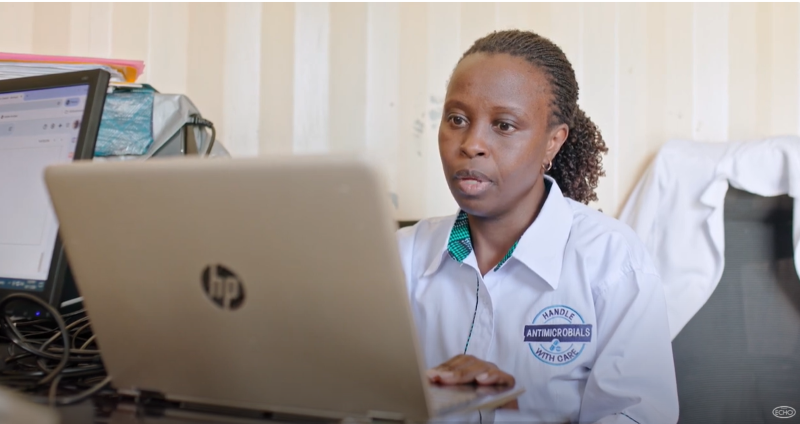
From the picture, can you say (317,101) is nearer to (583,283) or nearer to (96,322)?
(583,283)

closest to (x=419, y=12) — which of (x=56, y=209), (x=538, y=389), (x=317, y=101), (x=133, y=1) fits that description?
(x=317, y=101)

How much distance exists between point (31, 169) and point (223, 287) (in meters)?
0.54

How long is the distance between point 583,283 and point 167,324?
0.60m

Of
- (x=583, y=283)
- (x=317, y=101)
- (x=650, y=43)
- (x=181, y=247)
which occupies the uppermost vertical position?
(x=650, y=43)

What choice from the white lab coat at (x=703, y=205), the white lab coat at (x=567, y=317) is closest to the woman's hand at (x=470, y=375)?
the white lab coat at (x=567, y=317)

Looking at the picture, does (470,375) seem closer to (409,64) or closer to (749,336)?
(749,336)

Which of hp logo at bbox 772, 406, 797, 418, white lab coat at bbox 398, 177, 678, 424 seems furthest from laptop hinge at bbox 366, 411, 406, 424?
hp logo at bbox 772, 406, 797, 418

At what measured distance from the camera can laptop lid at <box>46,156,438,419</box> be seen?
462mm

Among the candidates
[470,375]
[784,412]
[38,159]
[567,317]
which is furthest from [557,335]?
[38,159]

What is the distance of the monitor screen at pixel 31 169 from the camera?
87 centimetres

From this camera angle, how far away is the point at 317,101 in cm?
158

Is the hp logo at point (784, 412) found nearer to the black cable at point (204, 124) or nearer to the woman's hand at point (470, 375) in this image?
the woman's hand at point (470, 375)

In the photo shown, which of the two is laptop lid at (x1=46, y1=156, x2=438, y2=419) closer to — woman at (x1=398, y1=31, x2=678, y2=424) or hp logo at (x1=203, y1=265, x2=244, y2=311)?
hp logo at (x1=203, y1=265, x2=244, y2=311)

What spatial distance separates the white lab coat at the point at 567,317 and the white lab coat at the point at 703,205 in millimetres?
297
